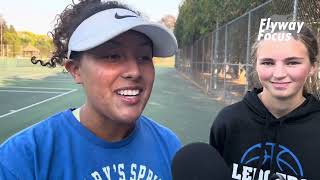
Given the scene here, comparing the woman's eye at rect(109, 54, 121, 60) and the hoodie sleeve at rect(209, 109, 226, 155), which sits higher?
the woman's eye at rect(109, 54, 121, 60)

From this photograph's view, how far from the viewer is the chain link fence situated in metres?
6.18

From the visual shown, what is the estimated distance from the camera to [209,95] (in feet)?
58.2

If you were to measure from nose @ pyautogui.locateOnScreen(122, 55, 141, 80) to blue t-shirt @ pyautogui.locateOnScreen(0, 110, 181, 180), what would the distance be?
299 millimetres

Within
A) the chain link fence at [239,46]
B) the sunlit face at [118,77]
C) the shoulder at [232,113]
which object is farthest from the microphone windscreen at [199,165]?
the chain link fence at [239,46]

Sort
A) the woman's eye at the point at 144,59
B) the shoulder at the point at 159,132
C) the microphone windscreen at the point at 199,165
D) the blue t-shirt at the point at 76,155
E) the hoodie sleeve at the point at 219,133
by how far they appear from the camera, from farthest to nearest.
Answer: the hoodie sleeve at the point at 219,133, the shoulder at the point at 159,132, the woman's eye at the point at 144,59, the blue t-shirt at the point at 76,155, the microphone windscreen at the point at 199,165

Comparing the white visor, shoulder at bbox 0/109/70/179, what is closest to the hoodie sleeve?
the white visor

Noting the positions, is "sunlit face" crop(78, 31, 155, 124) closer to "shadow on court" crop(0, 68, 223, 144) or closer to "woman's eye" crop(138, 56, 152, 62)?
"woman's eye" crop(138, 56, 152, 62)

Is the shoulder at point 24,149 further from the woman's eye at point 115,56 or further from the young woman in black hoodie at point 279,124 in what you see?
the young woman in black hoodie at point 279,124

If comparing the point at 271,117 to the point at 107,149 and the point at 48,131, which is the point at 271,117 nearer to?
the point at 107,149

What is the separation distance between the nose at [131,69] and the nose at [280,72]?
1023 mm

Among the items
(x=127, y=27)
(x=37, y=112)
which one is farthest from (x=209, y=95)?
(x=127, y=27)

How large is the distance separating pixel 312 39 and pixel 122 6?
48.6 inches

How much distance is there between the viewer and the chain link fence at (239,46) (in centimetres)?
618

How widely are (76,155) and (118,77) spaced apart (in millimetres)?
350
